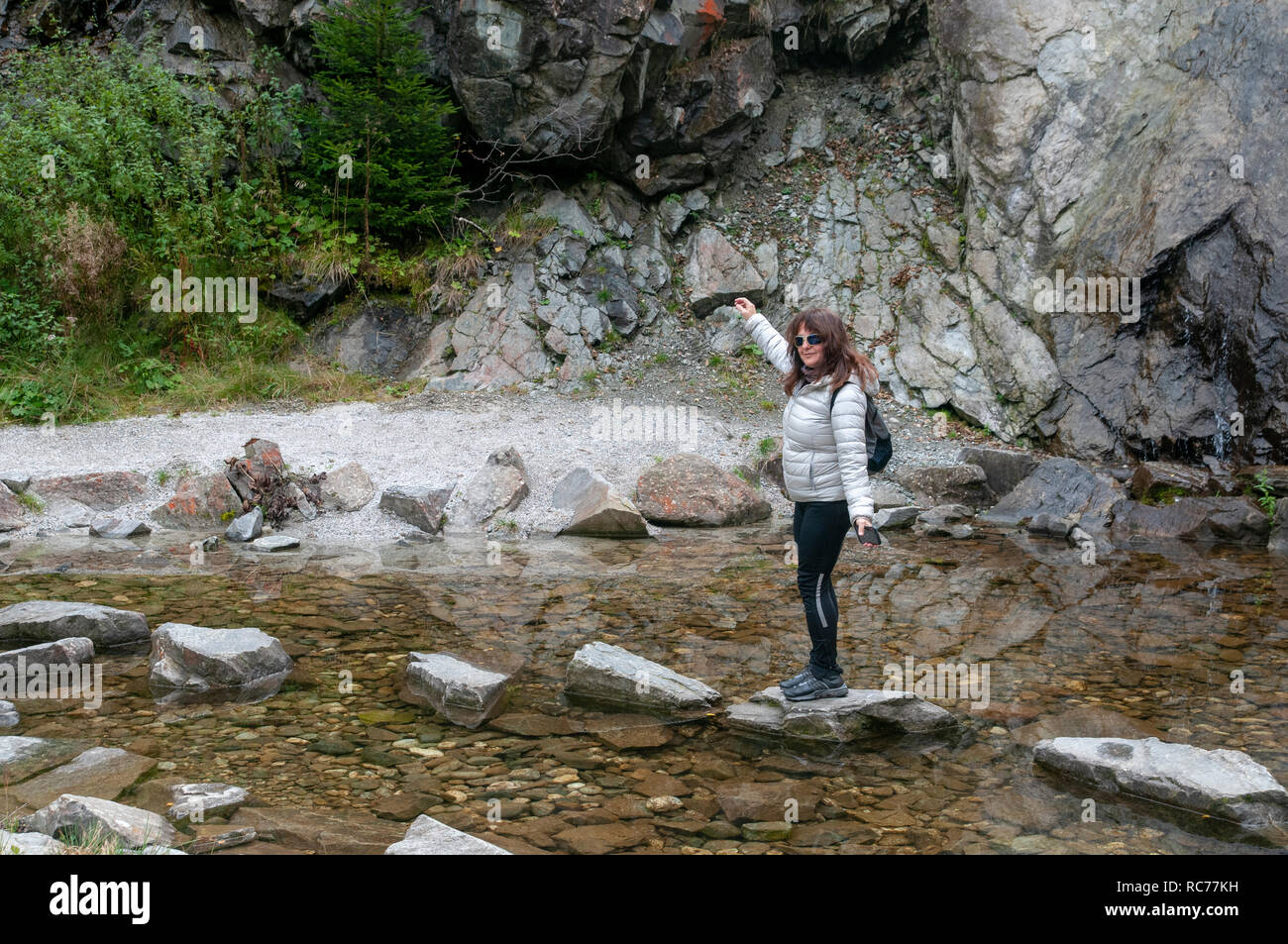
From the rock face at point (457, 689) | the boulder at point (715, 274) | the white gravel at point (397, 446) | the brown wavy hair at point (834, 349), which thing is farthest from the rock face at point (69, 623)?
the boulder at point (715, 274)

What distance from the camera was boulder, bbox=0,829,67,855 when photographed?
8.82 ft

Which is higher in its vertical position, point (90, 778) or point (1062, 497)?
point (1062, 497)

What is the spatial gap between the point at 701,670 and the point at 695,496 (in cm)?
376

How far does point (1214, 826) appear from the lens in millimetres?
3547

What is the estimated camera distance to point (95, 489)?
852cm

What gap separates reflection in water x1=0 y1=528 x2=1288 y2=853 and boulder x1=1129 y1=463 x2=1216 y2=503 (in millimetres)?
1101

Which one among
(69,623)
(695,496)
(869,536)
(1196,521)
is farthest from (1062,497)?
(69,623)

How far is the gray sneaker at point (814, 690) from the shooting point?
15.0 ft

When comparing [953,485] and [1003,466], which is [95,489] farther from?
[1003,466]

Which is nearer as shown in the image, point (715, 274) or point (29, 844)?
point (29, 844)

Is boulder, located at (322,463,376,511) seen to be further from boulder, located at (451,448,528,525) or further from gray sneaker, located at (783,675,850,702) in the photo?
gray sneaker, located at (783,675,850,702)

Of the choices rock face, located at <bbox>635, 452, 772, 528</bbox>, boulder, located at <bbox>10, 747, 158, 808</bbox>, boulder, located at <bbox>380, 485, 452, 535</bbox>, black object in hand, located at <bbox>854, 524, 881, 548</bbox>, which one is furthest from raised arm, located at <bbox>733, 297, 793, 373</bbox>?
boulder, located at <bbox>380, 485, 452, 535</bbox>

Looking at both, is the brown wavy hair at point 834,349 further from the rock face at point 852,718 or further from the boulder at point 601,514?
the boulder at point 601,514

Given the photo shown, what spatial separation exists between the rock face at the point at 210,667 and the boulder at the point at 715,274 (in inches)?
383
